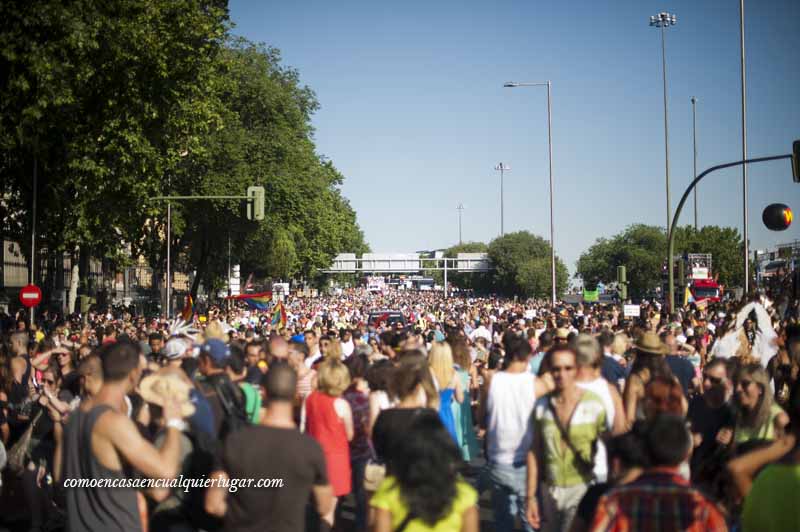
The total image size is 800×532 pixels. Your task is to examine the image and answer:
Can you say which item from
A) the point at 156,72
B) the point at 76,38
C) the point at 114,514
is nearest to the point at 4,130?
the point at 76,38

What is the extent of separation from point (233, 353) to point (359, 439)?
1192 mm

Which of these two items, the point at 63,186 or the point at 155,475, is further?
the point at 63,186

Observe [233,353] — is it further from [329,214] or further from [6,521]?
[329,214]

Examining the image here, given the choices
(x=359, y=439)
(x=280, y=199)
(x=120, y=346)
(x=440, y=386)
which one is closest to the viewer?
(x=120, y=346)

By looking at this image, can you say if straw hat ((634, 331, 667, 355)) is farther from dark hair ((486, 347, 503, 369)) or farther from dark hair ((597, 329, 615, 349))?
dark hair ((486, 347, 503, 369))

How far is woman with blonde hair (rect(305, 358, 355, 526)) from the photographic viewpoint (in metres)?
7.03

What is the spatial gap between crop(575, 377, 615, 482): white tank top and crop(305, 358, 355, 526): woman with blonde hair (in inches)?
70.4

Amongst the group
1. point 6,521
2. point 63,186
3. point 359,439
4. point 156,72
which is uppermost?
point 156,72

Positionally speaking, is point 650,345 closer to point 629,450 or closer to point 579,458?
point 579,458

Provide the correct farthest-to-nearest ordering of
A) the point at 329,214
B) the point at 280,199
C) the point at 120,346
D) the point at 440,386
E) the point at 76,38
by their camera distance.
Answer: the point at 329,214 < the point at 280,199 < the point at 76,38 < the point at 440,386 < the point at 120,346

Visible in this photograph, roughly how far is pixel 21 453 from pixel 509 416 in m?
4.22

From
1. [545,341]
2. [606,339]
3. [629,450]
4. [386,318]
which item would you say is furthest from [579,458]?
[386,318]

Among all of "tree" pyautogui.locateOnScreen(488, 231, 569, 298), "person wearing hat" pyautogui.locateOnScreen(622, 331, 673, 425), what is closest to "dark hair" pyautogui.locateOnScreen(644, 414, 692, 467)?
"person wearing hat" pyautogui.locateOnScreen(622, 331, 673, 425)

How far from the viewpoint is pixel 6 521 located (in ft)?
27.7
